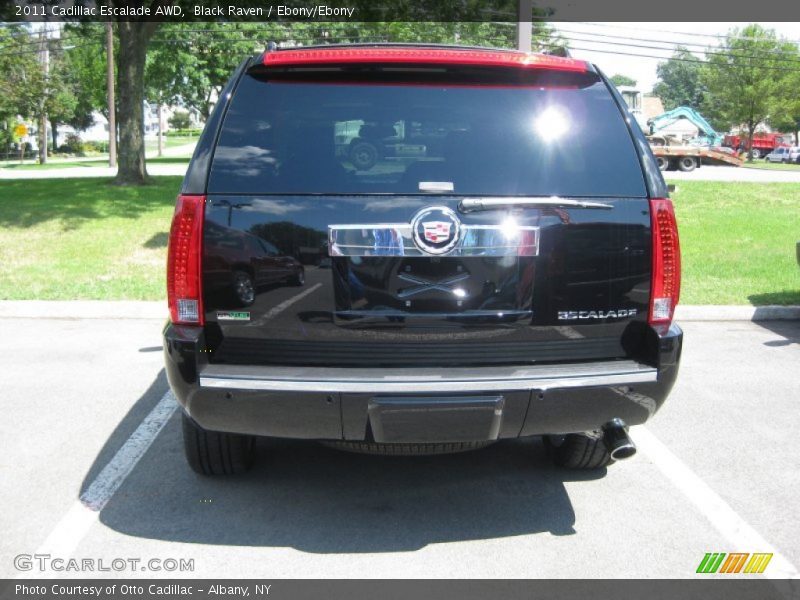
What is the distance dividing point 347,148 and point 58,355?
4.34 m

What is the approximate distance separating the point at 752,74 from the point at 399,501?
2113 inches

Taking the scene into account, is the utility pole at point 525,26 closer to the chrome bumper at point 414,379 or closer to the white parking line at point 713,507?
the white parking line at point 713,507

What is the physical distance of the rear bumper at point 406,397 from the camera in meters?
2.93

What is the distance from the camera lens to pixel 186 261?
9.93ft

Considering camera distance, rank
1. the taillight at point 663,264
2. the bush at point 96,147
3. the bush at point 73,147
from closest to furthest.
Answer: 1. the taillight at point 663,264
2. the bush at point 73,147
3. the bush at point 96,147

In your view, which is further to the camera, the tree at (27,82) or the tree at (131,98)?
the tree at (27,82)

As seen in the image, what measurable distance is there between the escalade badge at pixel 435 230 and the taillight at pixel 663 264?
33.0 inches

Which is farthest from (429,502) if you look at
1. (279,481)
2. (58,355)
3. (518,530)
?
(58,355)

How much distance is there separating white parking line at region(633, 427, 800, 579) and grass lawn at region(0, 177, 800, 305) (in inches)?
168

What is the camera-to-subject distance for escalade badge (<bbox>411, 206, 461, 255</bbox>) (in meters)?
2.95

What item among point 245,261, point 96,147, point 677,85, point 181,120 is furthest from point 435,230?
point 677,85

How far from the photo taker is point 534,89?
325 centimetres
